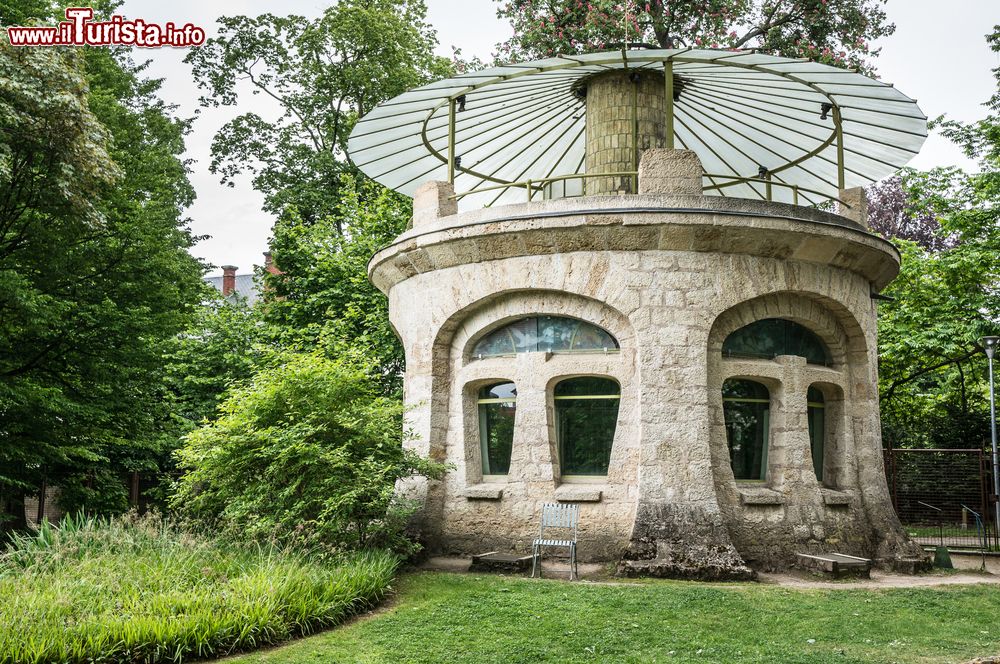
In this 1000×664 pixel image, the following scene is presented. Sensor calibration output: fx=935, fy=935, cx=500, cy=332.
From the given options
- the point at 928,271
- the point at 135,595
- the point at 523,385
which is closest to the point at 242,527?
the point at 135,595

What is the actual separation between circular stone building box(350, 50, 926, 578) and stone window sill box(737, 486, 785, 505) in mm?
28

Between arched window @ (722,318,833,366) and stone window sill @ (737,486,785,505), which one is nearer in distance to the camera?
stone window sill @ (737,486,785,505)

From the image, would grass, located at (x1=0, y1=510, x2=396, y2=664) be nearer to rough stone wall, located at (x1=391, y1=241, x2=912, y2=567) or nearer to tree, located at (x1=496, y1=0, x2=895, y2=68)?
rough stone wall, located at (x1=391, y1=241, x2=912, y2=567)

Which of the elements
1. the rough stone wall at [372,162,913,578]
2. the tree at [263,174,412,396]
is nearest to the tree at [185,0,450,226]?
the tree at [263,174,412,396]

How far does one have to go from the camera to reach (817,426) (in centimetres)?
1465

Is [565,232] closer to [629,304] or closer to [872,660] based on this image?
[629,304]

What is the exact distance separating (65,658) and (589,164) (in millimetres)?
10849

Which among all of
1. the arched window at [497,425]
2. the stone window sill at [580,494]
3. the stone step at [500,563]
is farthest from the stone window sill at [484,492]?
the stone step at [500,563]

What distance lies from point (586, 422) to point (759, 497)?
258 centimetres

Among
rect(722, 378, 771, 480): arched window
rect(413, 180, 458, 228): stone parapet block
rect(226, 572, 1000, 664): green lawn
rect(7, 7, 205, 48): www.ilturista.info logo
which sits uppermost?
rect(7, 7, 205, 48): www.ilturista.info logo

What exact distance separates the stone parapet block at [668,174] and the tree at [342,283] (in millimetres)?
8739

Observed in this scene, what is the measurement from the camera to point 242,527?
12.1 meters

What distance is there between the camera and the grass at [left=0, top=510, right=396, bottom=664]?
778 centimetres

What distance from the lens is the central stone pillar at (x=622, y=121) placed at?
15.2 m
